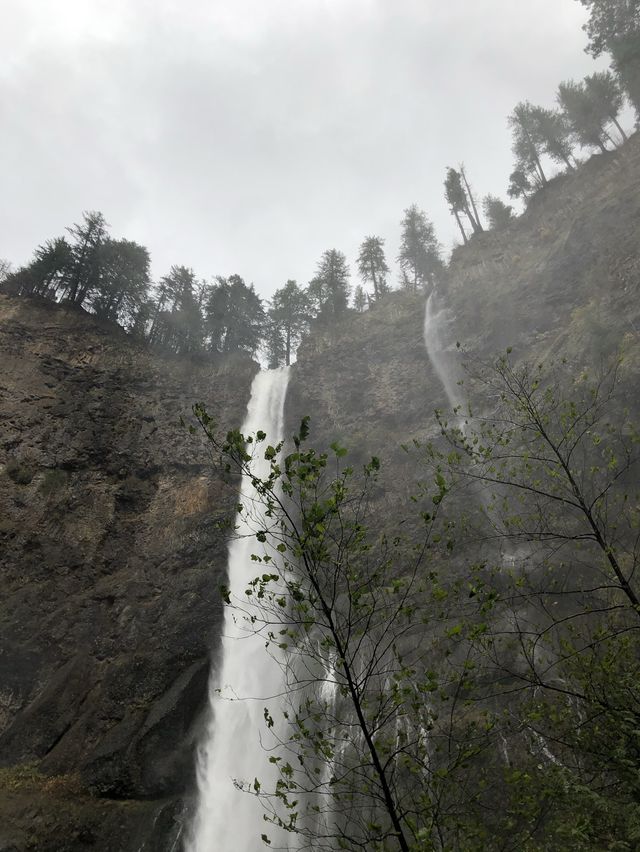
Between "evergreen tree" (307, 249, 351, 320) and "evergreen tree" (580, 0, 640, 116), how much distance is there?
2457 centimetres

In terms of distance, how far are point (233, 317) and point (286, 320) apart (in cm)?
636

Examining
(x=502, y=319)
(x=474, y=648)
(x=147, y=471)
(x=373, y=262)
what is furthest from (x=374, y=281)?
(x=474, y=648)

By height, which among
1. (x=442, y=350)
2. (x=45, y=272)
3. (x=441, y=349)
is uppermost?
(x=45, y=272)

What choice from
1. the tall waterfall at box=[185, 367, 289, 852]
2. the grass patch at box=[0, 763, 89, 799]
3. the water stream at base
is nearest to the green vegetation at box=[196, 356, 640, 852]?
the tall waterfall at box=[185, 367, 289, 852]

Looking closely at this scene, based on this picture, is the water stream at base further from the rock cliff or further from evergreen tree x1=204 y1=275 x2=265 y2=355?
evergreen tree x1=204 y1=275 x2=265 y2=355

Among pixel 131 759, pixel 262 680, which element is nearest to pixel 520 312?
pixel 262 680

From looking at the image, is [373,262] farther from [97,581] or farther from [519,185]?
[97,581]

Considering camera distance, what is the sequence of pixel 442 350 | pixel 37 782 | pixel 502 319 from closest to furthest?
1. pixel 37 782
2. pixel 502 319
3. pixel 442 350

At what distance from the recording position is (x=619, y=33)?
105ft

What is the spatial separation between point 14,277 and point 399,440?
28.2 meters

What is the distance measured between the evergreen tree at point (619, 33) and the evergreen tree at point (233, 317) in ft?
105

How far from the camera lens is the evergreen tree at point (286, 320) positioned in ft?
153

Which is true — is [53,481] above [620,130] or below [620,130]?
below

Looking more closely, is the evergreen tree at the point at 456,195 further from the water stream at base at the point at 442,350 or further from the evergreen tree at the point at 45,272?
the evergreen tree at the point at 45,272
